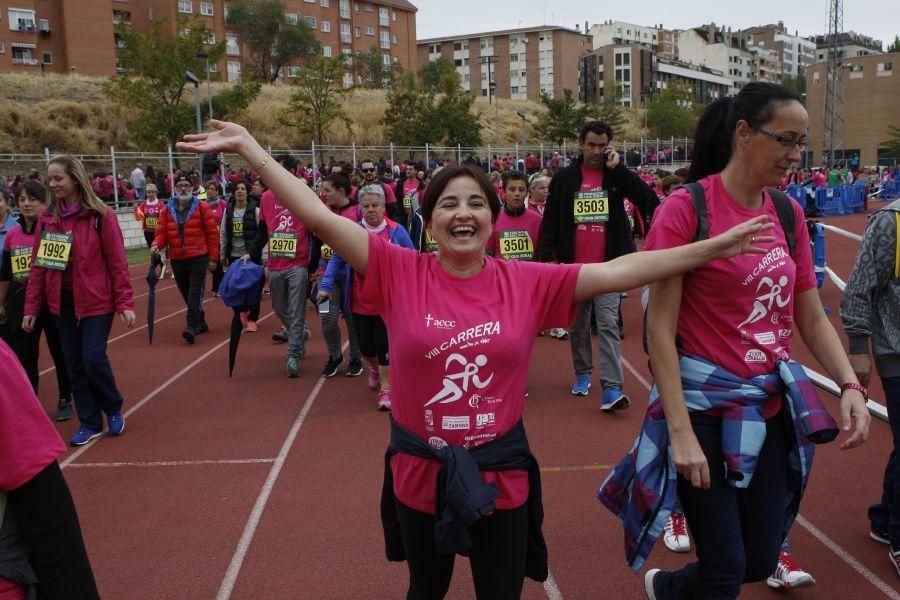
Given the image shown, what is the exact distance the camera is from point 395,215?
14.2 metres

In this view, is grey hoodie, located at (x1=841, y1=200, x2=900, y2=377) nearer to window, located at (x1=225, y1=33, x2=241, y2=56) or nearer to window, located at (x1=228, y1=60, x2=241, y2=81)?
window, located at (x1=225, y1=33, x2=241, y2=56)

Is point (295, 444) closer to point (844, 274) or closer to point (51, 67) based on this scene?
point (844, 274)

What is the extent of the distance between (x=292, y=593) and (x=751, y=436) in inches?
95.8

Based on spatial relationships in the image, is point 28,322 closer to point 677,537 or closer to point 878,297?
point 677,537

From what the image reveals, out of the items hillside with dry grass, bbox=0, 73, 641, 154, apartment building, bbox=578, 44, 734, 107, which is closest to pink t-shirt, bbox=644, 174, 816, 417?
hillside with dry grass, bbox=0, 73, 641, 154

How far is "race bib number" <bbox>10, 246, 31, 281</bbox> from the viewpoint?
6.77 m

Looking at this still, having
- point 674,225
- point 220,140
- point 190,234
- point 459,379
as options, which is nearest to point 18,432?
point 220,140

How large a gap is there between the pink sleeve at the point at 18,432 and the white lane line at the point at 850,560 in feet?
12.1

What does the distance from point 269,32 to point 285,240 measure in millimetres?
73974

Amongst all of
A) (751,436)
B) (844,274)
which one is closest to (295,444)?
(751,436)

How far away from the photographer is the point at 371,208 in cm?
729

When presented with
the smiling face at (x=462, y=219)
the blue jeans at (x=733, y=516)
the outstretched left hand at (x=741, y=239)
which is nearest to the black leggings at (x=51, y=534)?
the smiling face at (x=462, y=219)

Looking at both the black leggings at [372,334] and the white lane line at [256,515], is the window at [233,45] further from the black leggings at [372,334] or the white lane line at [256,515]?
the white lane line at [256,515]

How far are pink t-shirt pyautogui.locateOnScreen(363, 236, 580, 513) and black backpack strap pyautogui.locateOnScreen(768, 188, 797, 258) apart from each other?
2.82 feet
